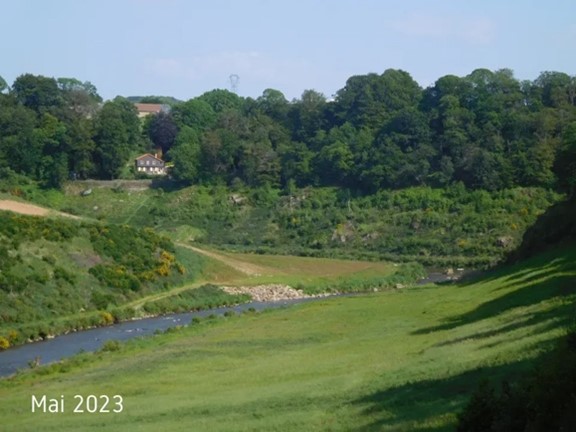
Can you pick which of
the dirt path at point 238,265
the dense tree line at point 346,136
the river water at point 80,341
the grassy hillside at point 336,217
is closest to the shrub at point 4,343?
the river water at point 80,341

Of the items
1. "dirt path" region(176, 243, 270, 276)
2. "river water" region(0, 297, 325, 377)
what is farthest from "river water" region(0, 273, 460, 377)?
"dirt path" region(176, 243, 270, 276)

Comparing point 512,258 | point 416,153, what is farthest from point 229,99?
point 512,258

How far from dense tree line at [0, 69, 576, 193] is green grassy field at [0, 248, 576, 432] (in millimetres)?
65831

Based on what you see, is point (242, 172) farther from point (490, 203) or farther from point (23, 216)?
point (23, 216)

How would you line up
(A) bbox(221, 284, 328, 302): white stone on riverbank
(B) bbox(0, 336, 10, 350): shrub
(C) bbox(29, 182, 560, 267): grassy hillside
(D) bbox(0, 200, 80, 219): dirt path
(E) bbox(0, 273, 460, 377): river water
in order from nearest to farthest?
(E) bbox(0, 273, 460, 377): river water
(B) bbox(0, 336, 10, 350): shrub
(A) bbox(221, 284, 328, 302): white stone on riverbank
(D) bbox(0, 200, 80, 219): dirt path
(C) bbox(29, 182, 560, 267): grassy hillside

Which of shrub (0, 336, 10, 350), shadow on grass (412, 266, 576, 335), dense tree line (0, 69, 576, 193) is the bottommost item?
shrub (0, 336, 10, 350)

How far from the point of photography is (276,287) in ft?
255

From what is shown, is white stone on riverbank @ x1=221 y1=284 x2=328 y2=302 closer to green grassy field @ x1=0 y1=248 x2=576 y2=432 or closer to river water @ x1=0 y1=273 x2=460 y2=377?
river water @ x1=0 y1=273 x2=460 y2=377

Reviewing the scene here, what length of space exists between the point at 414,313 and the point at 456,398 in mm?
25222

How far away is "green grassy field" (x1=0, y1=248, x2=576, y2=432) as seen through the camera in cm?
2192

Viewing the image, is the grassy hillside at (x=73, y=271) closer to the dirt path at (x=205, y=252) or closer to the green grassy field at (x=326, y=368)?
the dirt path at (x=205, y=252)

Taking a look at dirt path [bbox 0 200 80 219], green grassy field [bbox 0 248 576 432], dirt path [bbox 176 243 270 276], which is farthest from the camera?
dirt path [bbox 176 243 270 276]

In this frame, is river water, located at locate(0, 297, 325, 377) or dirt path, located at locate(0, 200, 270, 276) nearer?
river water, located at locate(0, 297, 325, 377)

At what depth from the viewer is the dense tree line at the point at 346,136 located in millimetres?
113938
